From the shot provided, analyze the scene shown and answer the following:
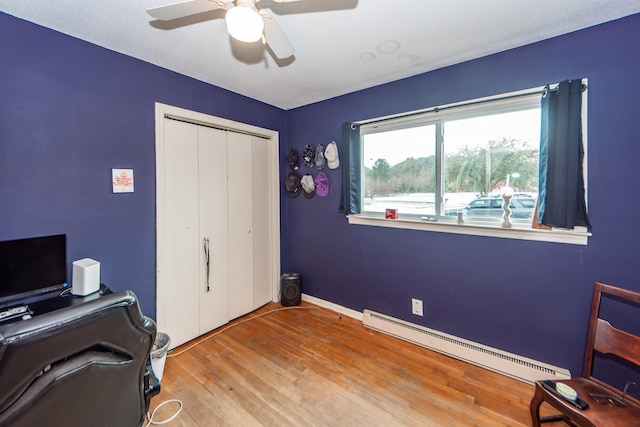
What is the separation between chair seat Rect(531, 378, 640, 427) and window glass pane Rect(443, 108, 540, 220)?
114cm

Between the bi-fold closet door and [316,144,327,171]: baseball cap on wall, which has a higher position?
[316,144,327,171]: baseball cap on wall

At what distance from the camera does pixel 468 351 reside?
219cm

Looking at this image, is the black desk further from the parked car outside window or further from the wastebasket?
the parked car outside window

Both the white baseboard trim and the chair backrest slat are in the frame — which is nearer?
the chair backrest slat

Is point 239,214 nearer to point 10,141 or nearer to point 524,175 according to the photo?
point 10,141

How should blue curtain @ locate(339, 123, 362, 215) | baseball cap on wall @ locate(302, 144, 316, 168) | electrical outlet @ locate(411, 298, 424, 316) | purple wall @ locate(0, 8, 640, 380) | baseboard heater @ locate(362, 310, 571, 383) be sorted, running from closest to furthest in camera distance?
purple wall @ locate(0, 8, 640, 380) → baseboard heater @ locate(362, 310, 571, 383) → electrical outlet @ locate(411, 298, 424, 316) → blue curtain @ locate(339, 123, 362, 215) → baseball cap on wall @ locate(302, 144, 316, 168)

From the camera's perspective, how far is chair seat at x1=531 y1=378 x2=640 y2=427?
1.23m

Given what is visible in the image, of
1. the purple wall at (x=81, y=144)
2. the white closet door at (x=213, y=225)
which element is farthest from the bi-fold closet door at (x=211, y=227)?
the purple wall at (x=81, y=144)

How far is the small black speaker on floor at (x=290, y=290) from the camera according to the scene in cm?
326

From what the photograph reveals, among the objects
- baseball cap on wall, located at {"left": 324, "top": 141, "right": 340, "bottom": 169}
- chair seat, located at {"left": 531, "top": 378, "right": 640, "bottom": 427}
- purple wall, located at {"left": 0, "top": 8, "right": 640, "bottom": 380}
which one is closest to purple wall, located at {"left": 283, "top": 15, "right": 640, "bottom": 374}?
purple wall, located at {"left": 0, "top": 8, "right": 640, "bottom": 380}

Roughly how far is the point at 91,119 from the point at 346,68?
2028mm

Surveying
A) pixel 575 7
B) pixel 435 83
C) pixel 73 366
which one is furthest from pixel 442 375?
pixel 575 7

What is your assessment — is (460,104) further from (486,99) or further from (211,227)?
(211,227)

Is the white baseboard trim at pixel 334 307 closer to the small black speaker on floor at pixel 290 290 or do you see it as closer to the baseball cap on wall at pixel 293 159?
the small black speaker on floor at pixel 290 290
